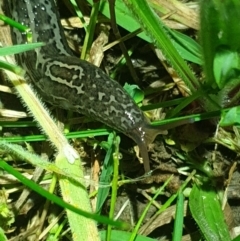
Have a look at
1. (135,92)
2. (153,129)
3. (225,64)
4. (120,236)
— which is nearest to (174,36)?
(135,92)

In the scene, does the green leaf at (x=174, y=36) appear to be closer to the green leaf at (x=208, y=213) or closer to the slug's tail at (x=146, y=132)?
the slug's tail at (x=146, y=132)

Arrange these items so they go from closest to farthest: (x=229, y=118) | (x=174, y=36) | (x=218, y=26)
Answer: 1. (x=218, y=26)
2. (x=229, y=118)
3. (x=174, y=36)

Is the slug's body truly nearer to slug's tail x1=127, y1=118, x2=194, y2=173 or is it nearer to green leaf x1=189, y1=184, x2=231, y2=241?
slug's tail x1=127, y1=118, x2=194, y2=173

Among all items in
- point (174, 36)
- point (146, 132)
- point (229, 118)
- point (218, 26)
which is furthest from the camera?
point (174, 36)

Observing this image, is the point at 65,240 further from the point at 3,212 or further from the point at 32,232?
the point at 3,212

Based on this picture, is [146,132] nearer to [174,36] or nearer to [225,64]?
[174,36]

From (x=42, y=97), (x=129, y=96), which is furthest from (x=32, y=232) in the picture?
(x=129, y=96)

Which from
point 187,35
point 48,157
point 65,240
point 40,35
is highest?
point 40,35
